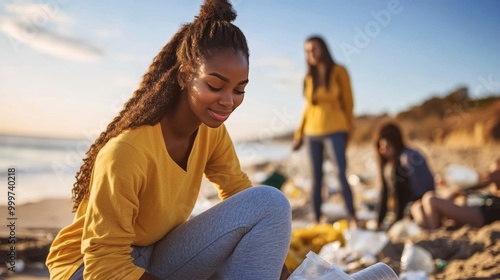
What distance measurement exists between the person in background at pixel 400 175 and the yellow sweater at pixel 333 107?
38cm

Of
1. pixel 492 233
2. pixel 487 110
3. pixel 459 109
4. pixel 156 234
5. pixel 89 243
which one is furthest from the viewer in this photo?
pixel 459 109

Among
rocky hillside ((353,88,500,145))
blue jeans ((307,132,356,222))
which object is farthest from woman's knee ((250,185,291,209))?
rocky hillside ((353,88,500,145))

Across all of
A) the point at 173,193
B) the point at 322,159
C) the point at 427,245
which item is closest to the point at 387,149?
the point at 322,159

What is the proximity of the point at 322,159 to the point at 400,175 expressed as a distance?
2.26 ft

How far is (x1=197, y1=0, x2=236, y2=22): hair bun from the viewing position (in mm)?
1846

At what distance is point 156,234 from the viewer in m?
1.95

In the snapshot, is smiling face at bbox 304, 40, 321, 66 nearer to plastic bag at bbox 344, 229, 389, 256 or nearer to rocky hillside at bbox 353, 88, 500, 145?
plastic bag at bbox 344, 229, 389, 256

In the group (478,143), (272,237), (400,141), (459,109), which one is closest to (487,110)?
(478,143)

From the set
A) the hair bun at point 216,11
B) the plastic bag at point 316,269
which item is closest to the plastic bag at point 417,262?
the plastic bag at point 316,269

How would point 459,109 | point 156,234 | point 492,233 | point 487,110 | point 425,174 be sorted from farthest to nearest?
1. point 459,109
2. point 487,110
3. point 425,174
4. point 492,233
5. point 156,234

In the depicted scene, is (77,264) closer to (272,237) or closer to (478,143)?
(272,237)

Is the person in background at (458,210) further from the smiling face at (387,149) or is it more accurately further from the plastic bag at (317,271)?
the plastic bag at (317,271)

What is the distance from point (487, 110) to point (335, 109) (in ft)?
39.3

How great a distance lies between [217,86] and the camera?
1.78 m
